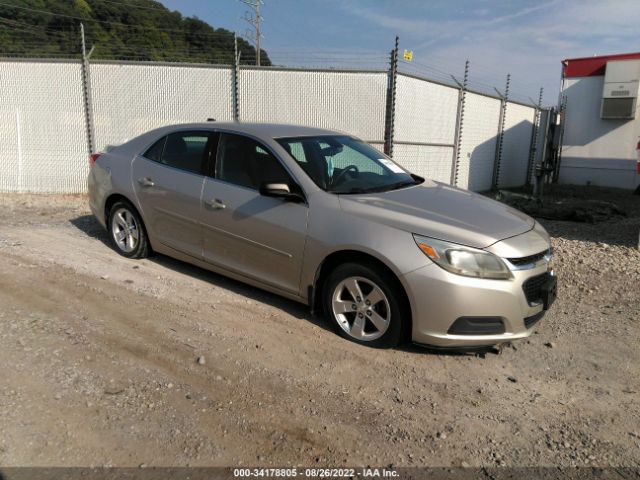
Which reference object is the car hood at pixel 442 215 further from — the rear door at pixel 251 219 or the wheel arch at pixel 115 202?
the wheel arch at pixel 115 202

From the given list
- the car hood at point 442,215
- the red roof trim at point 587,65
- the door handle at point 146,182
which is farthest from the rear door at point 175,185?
the red roof trim at point 587,65

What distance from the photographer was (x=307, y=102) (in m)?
9.46

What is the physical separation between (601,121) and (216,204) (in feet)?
49.8

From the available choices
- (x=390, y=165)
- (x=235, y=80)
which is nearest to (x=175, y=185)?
(x=390, y=165)

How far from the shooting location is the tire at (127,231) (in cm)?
541

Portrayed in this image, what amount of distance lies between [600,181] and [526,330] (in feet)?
48.3

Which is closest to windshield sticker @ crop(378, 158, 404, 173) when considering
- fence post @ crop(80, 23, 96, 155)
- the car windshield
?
the car windshield

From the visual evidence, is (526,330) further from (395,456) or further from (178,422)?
(178,422)

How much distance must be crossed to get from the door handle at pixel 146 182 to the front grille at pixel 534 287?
3635 millimetres

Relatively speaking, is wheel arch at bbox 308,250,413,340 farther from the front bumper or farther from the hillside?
the hillside

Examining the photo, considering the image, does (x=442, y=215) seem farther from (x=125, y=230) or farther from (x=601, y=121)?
(x=601, y=121)

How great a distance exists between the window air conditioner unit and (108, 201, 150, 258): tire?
1495 cm

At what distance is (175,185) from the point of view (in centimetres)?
489

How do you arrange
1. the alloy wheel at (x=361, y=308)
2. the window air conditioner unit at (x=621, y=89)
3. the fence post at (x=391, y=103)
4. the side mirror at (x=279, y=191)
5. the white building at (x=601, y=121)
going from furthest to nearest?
1. the white building at (x=601, y=121)
2. the window air conditioner unit at (x=621, y=89)
3. the fence post at (x=391, y=103)
4. the side mirror at (x=279, y=191)
5. the alloy wheel at (x=361, y=308)
